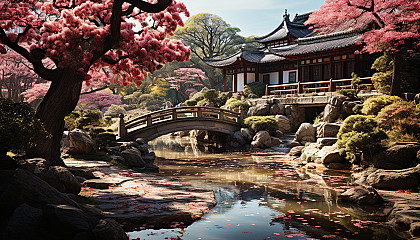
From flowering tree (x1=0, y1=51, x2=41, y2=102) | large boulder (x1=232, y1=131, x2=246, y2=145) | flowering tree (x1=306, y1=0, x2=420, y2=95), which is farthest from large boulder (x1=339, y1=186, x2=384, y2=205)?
flowering tree (x1=0, y1=51, x2=41, y2=102)

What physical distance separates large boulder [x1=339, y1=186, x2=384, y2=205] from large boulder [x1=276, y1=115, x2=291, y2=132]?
Answer: 56.1 ft

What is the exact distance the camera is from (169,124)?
21938mm

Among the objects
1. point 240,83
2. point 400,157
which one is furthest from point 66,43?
point 240,83

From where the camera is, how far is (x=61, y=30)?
10398 mm

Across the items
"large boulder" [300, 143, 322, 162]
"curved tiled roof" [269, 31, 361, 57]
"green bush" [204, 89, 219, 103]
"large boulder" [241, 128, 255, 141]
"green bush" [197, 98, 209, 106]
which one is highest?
"curved tiled roof" [269, 31, 361, 57]

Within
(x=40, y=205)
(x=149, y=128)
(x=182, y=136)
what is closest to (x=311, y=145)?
(x=149, y=128)

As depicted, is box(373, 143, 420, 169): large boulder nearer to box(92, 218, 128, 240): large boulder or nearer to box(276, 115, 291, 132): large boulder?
box(92, 218, 128, 240): large boulder

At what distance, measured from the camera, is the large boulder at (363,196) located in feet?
27.4

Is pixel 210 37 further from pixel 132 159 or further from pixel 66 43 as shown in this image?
pixel 66 43

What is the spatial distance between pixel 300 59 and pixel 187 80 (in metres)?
20.4

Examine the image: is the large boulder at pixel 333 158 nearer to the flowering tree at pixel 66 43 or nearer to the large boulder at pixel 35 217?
the flowering tree at pixel 66 43

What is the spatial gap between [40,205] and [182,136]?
102 feet

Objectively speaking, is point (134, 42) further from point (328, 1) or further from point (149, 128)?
point (328, 1)

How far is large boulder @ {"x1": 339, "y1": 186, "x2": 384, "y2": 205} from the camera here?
27.4 ft
